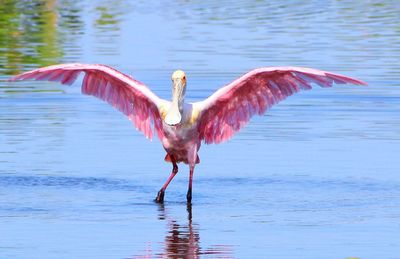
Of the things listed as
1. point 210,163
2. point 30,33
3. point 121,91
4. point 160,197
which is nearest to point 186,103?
point 121,91

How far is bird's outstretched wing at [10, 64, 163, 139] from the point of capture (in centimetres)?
1656

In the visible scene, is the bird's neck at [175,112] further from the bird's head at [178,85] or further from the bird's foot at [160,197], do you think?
the bird's foot at [160,197]

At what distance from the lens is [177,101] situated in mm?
16078

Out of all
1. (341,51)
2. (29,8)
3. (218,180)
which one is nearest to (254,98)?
(218,180)

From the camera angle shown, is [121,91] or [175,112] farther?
[121,91]

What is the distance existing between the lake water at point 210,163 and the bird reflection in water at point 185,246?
2cm

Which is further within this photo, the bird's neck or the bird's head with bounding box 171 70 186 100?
the bird's head with bounding box 171 70 186 100

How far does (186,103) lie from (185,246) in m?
3.30

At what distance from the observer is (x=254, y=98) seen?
54.5ft

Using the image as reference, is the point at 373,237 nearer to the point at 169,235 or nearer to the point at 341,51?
the point at 169,235

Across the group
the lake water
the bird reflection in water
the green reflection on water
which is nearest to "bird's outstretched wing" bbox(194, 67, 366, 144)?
the lake water

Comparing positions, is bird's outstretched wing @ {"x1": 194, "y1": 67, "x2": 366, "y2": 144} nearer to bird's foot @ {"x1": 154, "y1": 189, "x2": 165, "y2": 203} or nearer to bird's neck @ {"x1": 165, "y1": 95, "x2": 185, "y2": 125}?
bird's neck @ {"x1": 165, "y1": 95, "x2": 185, "y2": 125}

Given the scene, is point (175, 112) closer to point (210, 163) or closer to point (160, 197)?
point (160, 197)

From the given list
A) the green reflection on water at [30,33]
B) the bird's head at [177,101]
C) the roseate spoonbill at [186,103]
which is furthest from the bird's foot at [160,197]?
the green reflection on water at [30,33]
